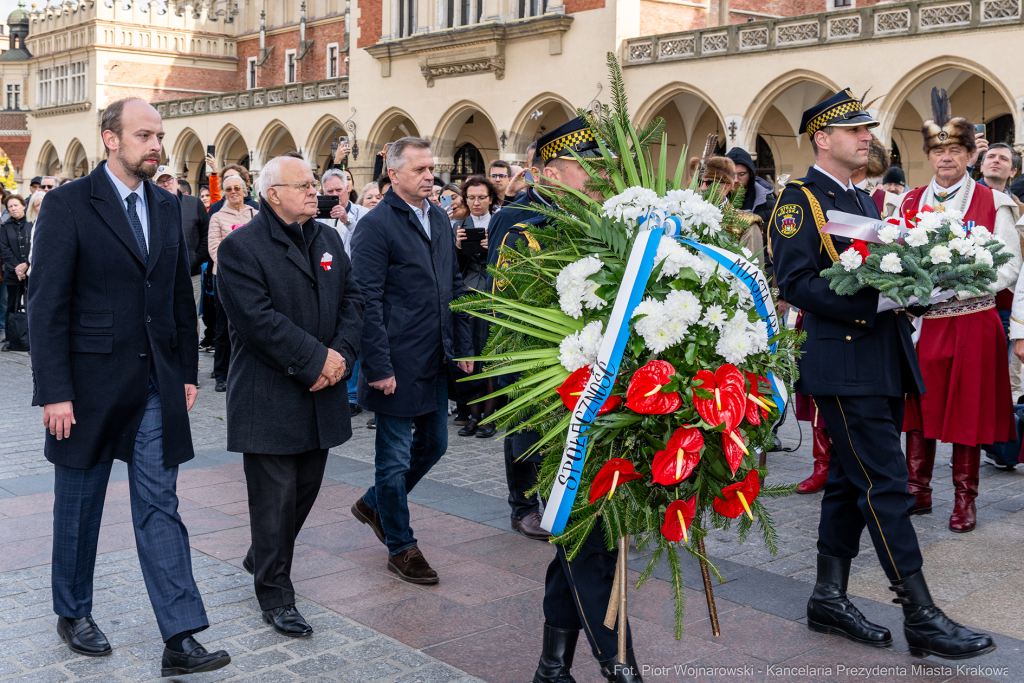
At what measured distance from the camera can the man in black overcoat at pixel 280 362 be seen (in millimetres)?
4105

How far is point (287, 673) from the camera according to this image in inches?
146

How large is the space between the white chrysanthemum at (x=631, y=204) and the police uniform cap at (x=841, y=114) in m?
1.31

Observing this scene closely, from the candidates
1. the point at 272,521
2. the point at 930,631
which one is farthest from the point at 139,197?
the point at 930,631

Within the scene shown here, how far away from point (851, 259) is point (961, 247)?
391 mm

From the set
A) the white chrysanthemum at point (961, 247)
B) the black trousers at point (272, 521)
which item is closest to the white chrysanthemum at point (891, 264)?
the white chrysanthemum at point (961, 247)

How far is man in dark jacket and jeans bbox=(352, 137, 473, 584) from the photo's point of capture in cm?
474

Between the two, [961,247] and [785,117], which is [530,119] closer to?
[785,117]

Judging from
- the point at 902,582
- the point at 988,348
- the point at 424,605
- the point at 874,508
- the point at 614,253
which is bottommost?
the point at 424,605

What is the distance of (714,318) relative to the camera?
288cm

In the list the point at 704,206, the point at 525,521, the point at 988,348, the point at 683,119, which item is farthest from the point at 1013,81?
the point at 704,206

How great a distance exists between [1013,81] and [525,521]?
17611 mm

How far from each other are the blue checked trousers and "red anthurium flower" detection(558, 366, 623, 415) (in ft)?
5.73

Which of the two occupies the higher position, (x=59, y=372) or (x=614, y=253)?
(x=614, y=253)

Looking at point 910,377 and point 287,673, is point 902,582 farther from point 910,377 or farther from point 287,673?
point 287,673
